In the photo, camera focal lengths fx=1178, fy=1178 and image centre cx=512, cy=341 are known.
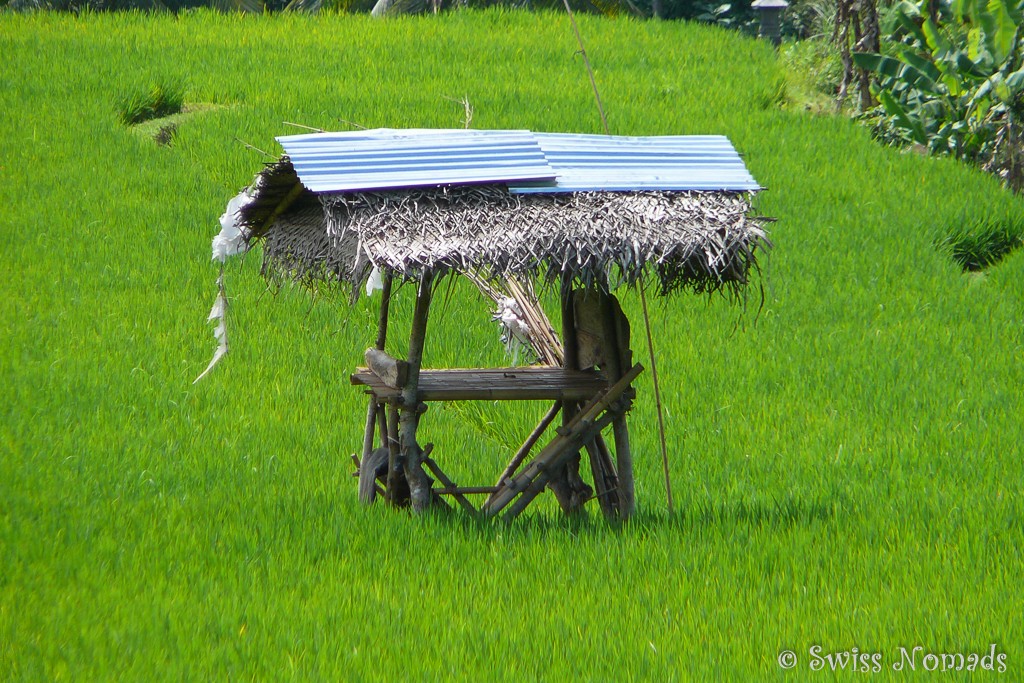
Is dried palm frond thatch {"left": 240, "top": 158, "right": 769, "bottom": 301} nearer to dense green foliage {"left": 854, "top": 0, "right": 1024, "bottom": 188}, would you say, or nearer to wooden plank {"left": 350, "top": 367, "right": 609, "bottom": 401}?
wooden plank {"left": 350, "top": 367, "right": 609, "bottom": 401}

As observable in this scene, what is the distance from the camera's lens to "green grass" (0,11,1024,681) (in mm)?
3834

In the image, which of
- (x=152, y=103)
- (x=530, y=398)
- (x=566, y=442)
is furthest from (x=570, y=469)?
(x=152, y=103)

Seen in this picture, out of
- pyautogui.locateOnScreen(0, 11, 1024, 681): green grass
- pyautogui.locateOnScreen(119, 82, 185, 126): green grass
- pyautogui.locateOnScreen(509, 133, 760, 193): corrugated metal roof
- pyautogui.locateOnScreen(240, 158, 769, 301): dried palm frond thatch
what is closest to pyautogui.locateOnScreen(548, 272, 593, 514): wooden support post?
pyautogui.locateOnScreen(0, 11, 1024, 681): green grass

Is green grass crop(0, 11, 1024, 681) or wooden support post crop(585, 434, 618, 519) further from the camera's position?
wooden support post crop(585, 434, 618, 519)

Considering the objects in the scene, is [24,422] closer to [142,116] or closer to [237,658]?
[237,658]

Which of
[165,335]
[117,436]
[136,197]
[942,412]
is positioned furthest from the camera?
[136,197]

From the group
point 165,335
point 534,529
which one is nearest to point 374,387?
point 534,529

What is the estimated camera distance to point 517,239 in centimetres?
426

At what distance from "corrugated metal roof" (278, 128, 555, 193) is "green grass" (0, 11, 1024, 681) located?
4.41 feet

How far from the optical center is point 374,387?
4773mm

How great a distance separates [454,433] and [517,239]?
237cm

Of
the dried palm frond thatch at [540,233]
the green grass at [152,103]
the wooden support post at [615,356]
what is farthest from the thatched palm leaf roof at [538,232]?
the green grass at [152,103]

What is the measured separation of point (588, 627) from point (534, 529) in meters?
→ 0.80

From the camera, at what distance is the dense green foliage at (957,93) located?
10.5m
